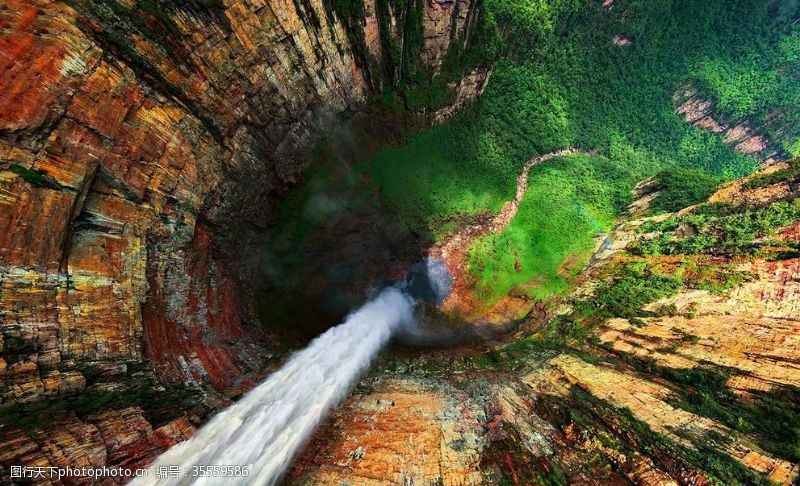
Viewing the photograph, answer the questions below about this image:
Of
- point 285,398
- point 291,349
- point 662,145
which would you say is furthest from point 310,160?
point 662,145

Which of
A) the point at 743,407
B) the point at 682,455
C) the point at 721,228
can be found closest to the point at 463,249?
the point at 721,228

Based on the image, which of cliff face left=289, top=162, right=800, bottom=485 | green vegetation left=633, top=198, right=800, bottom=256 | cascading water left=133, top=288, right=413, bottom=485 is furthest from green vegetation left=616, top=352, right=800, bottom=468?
Answer: cascading water left=133, top=288, right=413, bottom=485

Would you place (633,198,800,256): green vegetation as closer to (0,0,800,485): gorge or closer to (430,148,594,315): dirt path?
(0,0,800,485): gorge

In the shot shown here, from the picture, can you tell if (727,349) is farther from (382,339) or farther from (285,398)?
(285,398)

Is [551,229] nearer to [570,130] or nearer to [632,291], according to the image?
[632,291]

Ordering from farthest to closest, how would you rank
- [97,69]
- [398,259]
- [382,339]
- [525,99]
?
[525,99] → [398,259] → [382,339] → [97,69]

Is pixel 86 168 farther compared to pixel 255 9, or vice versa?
pixel 255 9

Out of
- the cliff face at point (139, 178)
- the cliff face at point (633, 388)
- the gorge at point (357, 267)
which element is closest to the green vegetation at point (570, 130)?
the gorge at point (357, 267)
